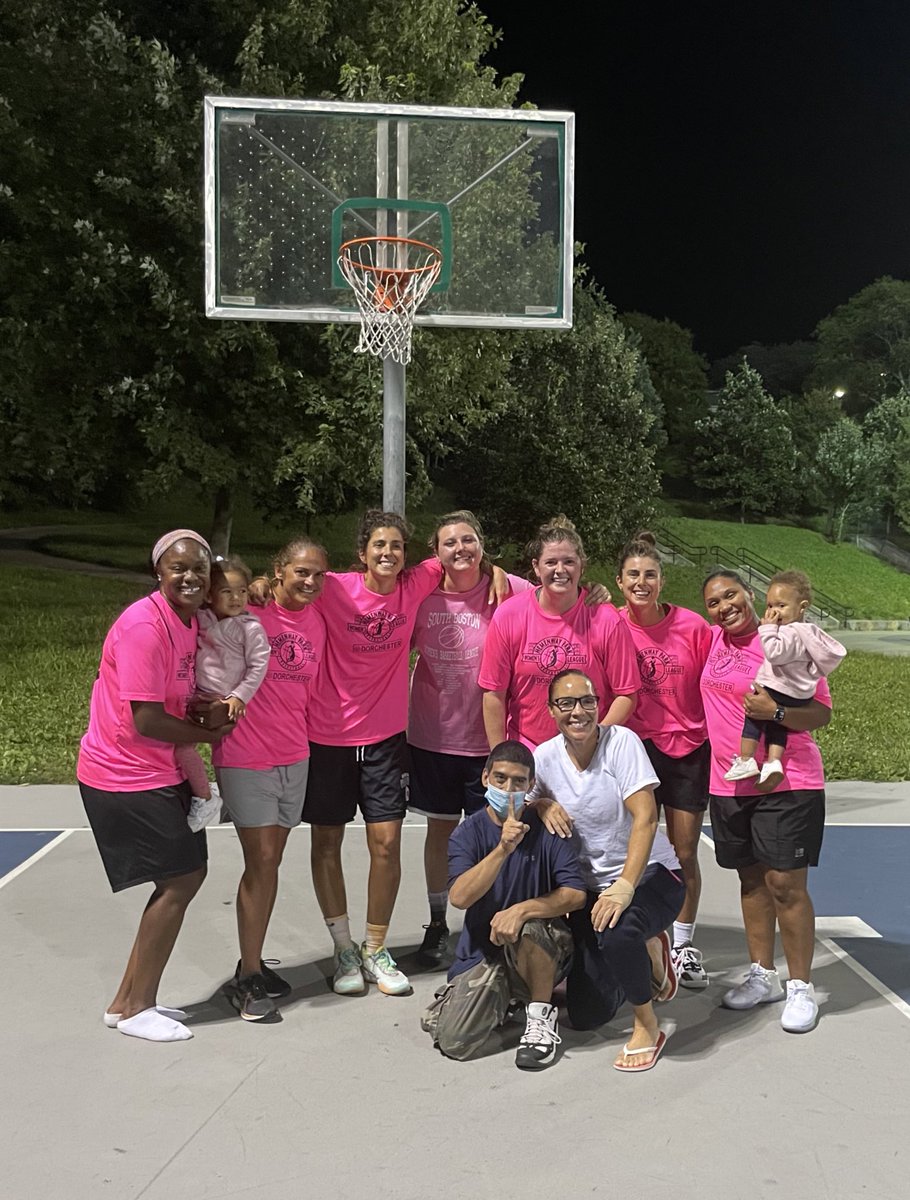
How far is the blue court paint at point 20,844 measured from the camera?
639 cm

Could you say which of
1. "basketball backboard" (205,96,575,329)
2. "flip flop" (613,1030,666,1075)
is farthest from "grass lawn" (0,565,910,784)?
"flip flop" (613,1030,666,1075)

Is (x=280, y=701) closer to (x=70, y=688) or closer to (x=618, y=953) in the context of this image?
(x=618, y=953)

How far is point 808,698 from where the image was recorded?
165 inches

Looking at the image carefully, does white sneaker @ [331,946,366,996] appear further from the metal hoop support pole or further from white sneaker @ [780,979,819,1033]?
the metal hoop support pole

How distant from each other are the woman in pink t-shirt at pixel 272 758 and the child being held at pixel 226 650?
11cm

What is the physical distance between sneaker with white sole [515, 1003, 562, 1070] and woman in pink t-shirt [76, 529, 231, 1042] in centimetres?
122

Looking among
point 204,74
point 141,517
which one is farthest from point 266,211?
point 141,517

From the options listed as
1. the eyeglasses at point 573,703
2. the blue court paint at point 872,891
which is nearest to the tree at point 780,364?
the blue court paint at point 872,891

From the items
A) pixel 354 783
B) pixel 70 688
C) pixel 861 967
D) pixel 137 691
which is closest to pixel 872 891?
pixel 861 967

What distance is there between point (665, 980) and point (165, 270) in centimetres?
1730

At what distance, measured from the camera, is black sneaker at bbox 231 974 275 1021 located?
4.24 metres

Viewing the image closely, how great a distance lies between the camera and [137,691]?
3.85 m

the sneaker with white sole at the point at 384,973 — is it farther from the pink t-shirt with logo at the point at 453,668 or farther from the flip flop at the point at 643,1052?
the flip flop at the point at 643,1052

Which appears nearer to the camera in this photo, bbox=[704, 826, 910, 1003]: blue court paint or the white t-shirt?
the white t-shirt
